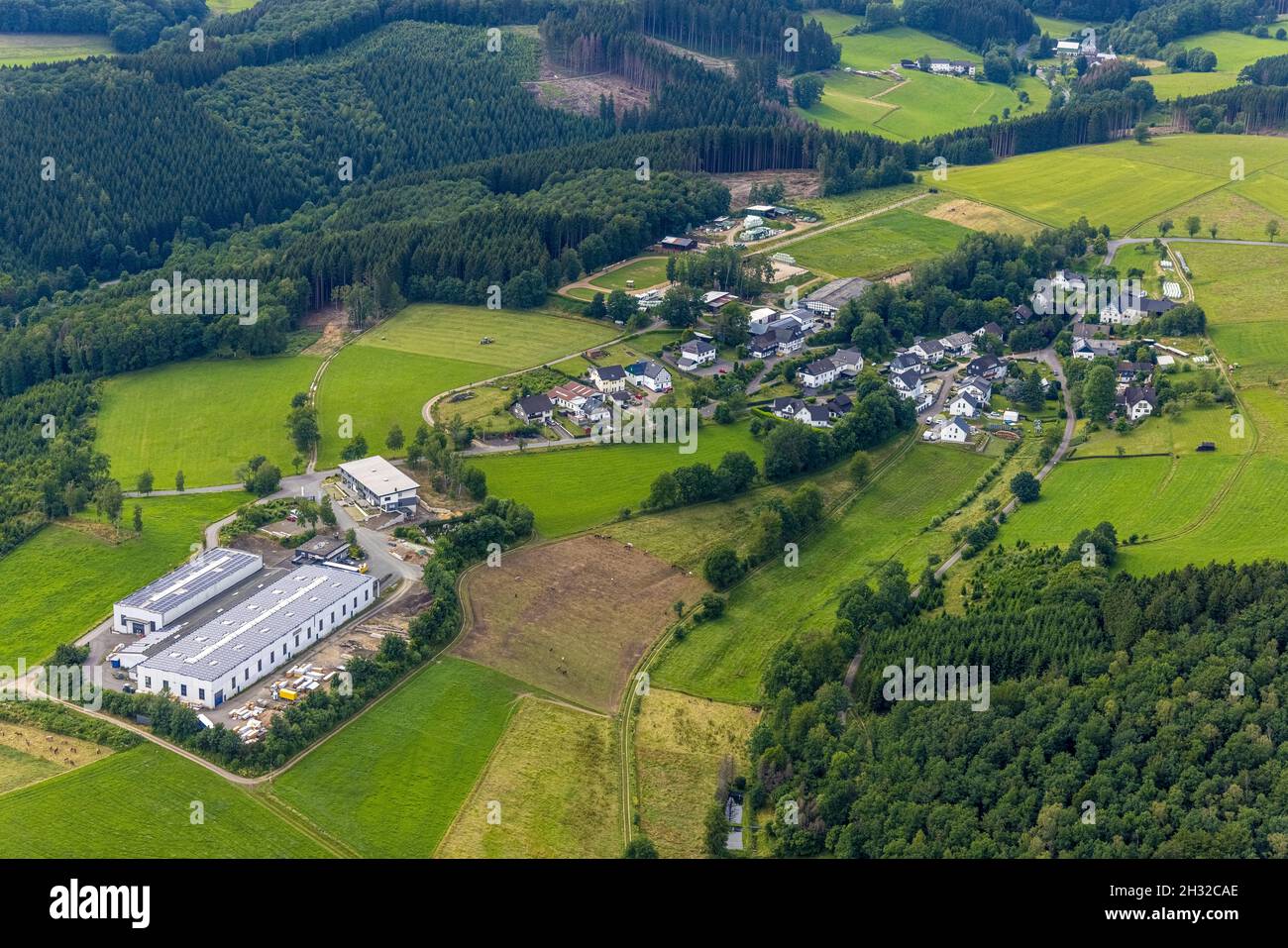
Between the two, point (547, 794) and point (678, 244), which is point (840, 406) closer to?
point (678, 244)

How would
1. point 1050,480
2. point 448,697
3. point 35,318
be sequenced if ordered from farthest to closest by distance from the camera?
1. point 35,318
2. point 1050,480
3. point 448,697

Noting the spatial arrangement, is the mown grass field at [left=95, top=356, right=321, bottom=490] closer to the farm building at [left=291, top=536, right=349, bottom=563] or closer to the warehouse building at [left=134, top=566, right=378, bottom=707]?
the farm building at [left=291, top=536, right=349, bottom=563]

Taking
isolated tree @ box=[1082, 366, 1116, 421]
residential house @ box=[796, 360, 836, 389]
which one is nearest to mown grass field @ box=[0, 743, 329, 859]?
residential house @ box=[796, 360, 836, 389]

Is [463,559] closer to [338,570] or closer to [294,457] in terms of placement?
[338,570]

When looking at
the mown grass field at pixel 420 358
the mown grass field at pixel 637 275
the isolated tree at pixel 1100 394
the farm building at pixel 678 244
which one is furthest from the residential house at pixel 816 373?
the farm building at pixel 678 244

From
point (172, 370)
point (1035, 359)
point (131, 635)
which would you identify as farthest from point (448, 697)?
point (1035, 359)
